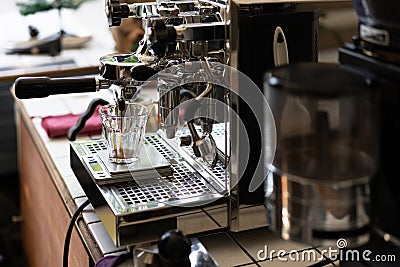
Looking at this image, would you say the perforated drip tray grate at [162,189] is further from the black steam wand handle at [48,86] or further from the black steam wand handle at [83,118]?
Result: the black steam wand handle at [83,118]

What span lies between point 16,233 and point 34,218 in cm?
47

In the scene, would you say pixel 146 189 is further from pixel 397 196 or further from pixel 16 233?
pixel 16 233

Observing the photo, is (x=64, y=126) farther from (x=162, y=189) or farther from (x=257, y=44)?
(x=257, y=44)

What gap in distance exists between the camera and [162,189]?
1010mm

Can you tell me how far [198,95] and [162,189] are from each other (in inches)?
5.8

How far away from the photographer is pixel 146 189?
3.32ft

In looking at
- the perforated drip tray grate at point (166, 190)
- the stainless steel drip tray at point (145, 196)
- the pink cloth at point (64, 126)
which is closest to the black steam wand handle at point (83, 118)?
the pink cloth at point (64, 126)

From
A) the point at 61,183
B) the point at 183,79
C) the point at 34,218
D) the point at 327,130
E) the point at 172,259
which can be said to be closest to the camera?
the point at 327,130

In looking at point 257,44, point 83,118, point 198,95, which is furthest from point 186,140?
point 83,118

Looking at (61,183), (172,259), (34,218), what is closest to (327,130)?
(172,259)

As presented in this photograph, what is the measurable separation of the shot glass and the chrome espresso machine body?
0.03 metres

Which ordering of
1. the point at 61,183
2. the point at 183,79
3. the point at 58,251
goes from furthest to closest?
the point at 58,251, the point at 61,183, the point at 183,79

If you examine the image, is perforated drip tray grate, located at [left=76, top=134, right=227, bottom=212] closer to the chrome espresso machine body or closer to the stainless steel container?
the chrome espresso machine body

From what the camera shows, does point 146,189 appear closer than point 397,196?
No
